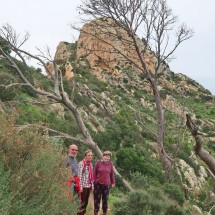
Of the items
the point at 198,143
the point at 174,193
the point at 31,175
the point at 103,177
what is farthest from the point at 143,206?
the point at 31,175

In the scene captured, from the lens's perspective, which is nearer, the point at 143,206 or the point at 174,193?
the point at 143,206

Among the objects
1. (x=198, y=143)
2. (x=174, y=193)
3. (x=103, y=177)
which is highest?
(x=198, y=143)

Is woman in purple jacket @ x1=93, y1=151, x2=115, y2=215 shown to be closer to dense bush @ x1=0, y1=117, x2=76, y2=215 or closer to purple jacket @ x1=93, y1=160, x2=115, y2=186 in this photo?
purple jacket @ x1=93, y1=160, x2=115, y2=186

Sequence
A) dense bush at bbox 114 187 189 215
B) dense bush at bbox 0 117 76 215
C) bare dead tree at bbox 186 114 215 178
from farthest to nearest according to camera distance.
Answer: dense bush at bbox 114 187 189 215 < bare dead tree at bbox 186 114 215 178 < dense bush at bbox 0 117 76 215

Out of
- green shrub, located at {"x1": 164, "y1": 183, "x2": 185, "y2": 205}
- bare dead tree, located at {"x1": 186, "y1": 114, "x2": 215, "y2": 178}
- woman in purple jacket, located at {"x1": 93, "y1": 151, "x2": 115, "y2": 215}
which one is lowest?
green shrub, located at {"x1": 164, "y1": 183, "x2": 185, "y2": 205}

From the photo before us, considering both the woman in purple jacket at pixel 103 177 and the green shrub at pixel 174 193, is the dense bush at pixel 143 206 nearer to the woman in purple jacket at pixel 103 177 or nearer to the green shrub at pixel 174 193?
the woman in purple jacket at pixel 103 177

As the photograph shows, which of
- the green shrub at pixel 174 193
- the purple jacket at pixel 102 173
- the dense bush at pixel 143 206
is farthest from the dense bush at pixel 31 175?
the green shrub at pixel 174 193

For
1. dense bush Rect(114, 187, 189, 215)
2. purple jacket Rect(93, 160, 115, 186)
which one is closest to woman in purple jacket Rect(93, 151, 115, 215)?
purple jacket Rect(93, 160, 115, 186)

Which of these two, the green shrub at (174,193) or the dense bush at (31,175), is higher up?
the dense bush at (31,175)

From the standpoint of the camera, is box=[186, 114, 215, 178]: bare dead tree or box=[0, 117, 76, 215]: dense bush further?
box=[186, 114, 215, 178]: bare dead tree

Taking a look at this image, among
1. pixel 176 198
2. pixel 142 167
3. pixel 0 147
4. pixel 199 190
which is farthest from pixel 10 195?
pixel 199 190

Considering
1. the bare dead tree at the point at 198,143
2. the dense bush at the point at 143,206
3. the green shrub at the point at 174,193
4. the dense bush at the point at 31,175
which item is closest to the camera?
the dense bush at the point at 31,175

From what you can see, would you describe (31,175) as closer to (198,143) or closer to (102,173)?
(102,173)

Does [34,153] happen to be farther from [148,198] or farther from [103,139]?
[103,139]
